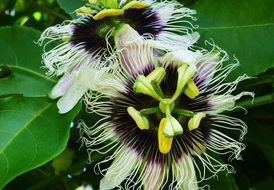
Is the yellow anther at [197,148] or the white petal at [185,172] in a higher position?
the yellow anther at [197,148]

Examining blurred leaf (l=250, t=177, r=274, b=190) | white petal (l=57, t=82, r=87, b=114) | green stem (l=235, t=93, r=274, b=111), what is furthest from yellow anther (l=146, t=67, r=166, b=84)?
blurred leaf (l=250, t=177, r=274, b=190)

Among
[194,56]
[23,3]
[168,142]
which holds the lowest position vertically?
[23,3]

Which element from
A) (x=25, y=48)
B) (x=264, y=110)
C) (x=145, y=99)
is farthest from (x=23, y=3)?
(x=145, y=99)

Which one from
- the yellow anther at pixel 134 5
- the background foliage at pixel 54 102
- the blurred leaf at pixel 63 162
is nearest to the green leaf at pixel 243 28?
the background foliage at pixel 54 102

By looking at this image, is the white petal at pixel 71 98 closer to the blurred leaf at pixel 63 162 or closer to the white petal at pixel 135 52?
the white petal at pixel 135 52

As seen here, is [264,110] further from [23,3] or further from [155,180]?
[23,3]

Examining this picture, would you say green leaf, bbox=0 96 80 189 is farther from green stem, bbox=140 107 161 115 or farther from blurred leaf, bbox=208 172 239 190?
blurred leaf, bbox=208 172 239 190
